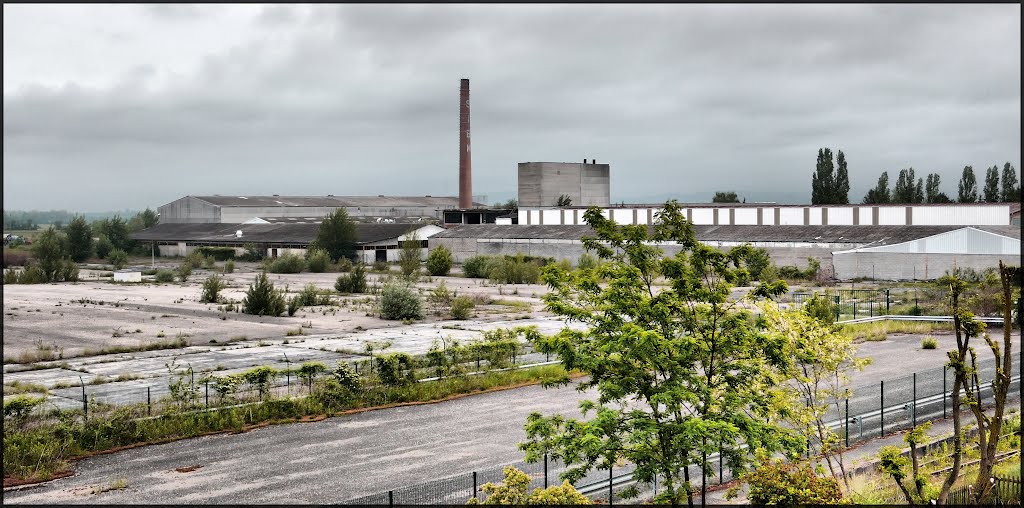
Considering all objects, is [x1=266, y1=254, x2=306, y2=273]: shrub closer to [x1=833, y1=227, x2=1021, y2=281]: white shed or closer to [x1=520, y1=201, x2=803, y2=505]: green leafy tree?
[x1=833, y1=227, x2=1021, y2=281]: white shed

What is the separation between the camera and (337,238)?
331 feet

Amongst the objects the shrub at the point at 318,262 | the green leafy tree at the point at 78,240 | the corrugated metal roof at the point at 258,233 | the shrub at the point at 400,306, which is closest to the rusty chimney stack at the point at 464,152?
the corrugated metal roof at the point at 258,233

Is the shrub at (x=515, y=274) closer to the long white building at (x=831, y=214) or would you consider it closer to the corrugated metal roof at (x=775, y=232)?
the corrugated metal roof at (x=775, y=232)

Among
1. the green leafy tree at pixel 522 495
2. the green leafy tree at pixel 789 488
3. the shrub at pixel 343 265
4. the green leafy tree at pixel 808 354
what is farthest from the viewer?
the shrub at pixel 343 265

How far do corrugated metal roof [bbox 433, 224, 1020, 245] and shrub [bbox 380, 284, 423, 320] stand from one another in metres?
29.2

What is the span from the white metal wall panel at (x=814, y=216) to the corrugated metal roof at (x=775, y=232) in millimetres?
2308

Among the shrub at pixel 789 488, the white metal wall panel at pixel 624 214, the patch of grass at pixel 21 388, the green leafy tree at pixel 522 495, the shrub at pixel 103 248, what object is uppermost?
the white metal wall panel at pixel 624 214

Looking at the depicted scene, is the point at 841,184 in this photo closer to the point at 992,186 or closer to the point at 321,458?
the point at 992,186

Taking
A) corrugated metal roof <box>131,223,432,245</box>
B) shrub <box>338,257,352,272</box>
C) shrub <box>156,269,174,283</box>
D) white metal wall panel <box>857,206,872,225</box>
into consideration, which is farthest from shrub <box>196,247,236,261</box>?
white metal wall panel <box>857,206,872,225</box>

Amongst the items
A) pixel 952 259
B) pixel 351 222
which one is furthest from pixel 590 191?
pixel 952 259

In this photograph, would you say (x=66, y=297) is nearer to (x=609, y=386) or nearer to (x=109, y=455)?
(x=109, y=455)

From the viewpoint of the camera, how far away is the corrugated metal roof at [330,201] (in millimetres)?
143875

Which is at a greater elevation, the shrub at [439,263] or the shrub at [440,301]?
the shrub at [439,263]

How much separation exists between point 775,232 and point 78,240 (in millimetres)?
85587
